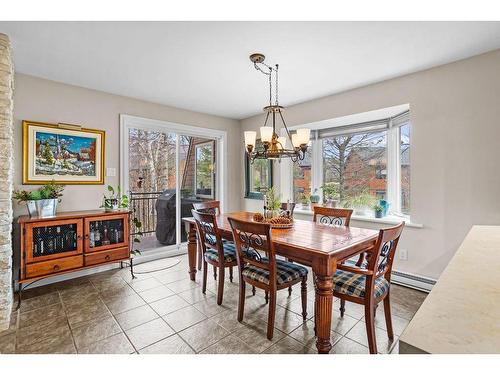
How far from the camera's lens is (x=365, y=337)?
76.9 inches

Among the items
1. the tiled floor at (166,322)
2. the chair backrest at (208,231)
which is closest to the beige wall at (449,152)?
the tiled floor at (166,322)

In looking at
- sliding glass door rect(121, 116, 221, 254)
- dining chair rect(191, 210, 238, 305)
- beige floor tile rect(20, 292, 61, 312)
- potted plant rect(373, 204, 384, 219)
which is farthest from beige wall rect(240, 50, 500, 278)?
beige floor tile rect(20, 292, 61, 312)

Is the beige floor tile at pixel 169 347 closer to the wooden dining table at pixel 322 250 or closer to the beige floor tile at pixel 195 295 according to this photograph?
the beige floor tile at pixel 195 295

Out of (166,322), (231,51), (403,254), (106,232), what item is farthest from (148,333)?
(403,254)

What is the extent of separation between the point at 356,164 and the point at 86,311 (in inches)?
144

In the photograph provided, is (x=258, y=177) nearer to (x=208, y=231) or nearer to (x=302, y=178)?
(x=302, y=178)

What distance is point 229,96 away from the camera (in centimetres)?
357

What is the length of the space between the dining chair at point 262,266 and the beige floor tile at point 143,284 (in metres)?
1.29

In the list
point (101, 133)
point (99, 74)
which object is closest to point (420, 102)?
point (99, 74)

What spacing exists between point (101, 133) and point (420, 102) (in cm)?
381

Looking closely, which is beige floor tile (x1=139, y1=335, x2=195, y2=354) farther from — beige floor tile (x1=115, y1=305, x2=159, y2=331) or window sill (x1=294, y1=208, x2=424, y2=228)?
window sill (x1=294, y1=208, x2=424, y2=228)

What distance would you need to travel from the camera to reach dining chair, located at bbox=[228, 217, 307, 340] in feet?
6.25

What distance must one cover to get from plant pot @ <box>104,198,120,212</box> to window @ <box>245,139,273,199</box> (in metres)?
2.30
